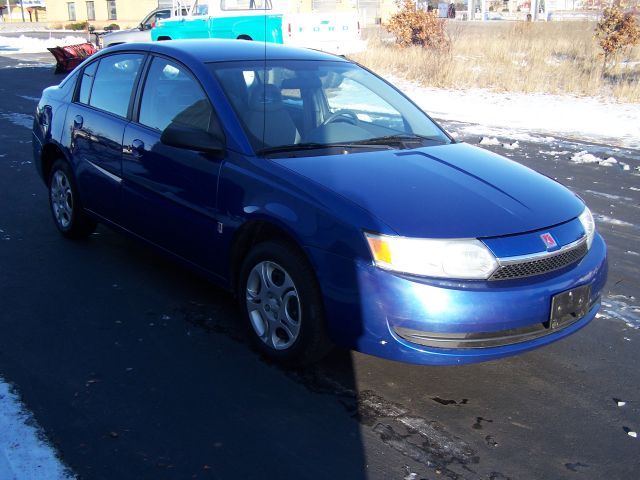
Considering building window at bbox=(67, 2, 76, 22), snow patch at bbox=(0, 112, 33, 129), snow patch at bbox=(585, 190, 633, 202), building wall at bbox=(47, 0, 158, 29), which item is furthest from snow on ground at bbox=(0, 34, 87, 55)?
snow patch at bbox=(585, 190, 633, 202)

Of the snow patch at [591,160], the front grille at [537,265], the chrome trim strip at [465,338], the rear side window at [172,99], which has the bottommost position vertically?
the snow patch at [591,160]

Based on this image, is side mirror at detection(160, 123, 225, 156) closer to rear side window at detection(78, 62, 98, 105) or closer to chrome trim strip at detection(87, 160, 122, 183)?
chrome trim strip at detection(87, 160, 122, 183)

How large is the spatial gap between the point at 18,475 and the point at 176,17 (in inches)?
733

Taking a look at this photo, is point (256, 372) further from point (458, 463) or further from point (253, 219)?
point (458, 463)

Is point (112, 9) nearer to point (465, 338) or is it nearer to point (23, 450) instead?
point (23, 450)

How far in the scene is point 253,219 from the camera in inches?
159

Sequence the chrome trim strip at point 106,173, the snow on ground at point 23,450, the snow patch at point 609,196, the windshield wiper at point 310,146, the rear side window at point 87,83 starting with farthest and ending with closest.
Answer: the snow patch at point 609,196
the rear side window at point 87,83
the chrome trim strip at point 106,173
the windshield wiper at point 310,146
the snow on ground at point 23,450

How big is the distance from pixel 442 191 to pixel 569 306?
0.87 meters

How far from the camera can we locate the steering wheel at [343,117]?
483 centimetres

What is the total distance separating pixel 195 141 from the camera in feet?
14.1

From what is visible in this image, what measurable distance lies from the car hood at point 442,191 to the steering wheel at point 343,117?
1.60 ft

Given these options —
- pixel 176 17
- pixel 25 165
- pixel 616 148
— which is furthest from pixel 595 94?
pixel 25 165

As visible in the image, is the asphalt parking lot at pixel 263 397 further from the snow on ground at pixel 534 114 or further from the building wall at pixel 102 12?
the building wall at pixel 102 12

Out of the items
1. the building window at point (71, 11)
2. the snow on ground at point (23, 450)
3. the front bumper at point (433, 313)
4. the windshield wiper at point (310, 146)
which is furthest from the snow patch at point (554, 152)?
the building window at point (71, 11)
